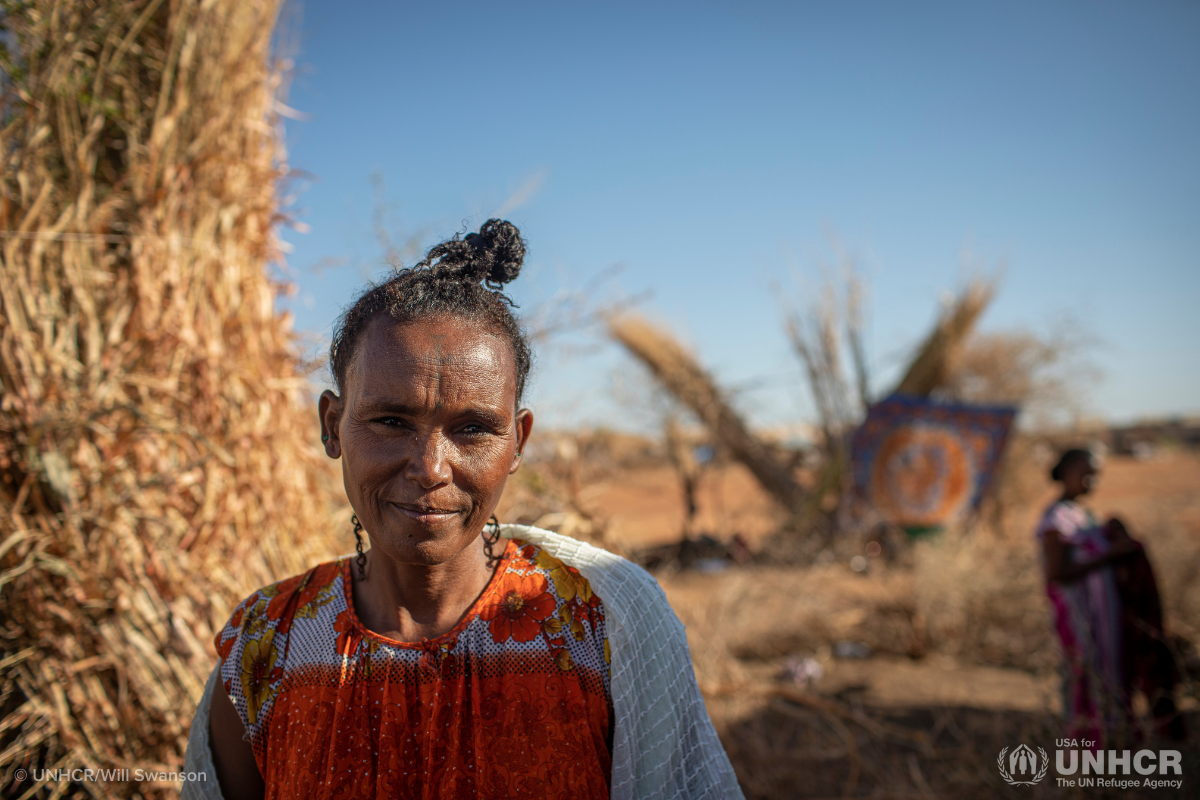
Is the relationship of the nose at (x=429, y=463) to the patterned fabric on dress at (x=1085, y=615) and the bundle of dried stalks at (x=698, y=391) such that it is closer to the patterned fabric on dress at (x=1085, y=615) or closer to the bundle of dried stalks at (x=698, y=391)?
the patterned fabric on dress at (x=1085, y=615)

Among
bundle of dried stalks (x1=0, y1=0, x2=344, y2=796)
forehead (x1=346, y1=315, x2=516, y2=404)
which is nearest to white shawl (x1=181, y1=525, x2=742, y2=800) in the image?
forehead (x1=346, y1=315, x2=516, y2=404)

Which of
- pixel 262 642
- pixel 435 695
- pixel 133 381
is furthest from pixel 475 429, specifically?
pixel 133 381

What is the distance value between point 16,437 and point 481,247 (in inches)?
65.8

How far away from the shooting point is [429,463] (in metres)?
1.04

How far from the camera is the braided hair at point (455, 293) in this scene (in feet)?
3.55

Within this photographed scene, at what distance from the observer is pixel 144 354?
6.93ft

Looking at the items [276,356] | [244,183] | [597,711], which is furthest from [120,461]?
[597,711]

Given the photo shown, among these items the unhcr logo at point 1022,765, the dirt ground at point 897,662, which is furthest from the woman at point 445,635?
the unhcr logo at point 1022,765

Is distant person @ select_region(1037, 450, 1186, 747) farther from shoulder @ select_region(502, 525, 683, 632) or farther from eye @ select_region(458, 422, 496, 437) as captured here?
eye @ select_region(458, 422, 496, 437)

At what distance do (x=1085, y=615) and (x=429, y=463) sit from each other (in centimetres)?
370

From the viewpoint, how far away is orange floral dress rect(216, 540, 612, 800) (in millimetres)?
1029

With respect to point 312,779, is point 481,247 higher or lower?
higher

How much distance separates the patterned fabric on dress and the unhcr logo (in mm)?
822

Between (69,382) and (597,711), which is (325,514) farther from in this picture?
(597,711)
